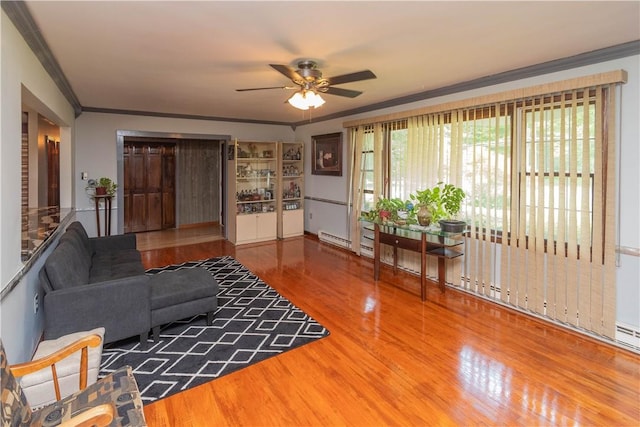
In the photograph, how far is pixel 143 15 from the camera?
2295 millimetres

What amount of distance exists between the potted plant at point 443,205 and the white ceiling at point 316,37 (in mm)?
1290

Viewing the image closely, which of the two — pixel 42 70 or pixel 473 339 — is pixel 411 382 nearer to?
pixel 473 339

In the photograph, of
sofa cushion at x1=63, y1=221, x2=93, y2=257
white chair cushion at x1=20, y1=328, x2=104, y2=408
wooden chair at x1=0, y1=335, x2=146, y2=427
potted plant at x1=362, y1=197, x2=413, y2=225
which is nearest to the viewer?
wooden chair at x1=0, y1=335, x2=146, y2=427

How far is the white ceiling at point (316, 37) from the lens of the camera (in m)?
2.20

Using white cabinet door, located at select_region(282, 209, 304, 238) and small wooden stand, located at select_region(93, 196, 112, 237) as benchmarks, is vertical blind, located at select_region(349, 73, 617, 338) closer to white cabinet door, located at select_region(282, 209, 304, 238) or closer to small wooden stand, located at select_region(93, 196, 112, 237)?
white cabinet door, located at select_region(282, 209, 304, 238)

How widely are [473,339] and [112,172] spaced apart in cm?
611

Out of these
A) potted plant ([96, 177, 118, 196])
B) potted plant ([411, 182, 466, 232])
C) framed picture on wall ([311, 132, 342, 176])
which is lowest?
potted plant ([411, 182, 466, 232])

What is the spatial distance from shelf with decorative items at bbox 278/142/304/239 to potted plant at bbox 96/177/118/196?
3.07 m

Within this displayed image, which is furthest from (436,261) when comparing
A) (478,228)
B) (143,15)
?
(143,15)

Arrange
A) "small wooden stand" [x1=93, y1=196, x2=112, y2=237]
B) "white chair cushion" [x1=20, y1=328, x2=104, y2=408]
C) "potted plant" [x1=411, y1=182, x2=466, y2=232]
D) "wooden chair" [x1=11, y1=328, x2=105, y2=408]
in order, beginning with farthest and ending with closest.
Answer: "small wooden stand" [x1=93, y1=196, x2=112, y2=237] < "potted plant" [x1=411, y1=182, x2=466, y2=232] < "white chair cushion" [x1=20, y1=328, x2=104, y2=408] < "wooden chair" [x1=11, y1=328, x2=105, y2=408]

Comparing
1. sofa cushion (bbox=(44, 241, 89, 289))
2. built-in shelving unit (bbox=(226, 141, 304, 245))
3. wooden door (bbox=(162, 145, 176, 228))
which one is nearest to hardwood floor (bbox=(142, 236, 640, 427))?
sofa cushion (bbox=(44, 241, 89, 289))

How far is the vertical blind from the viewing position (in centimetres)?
A: 299

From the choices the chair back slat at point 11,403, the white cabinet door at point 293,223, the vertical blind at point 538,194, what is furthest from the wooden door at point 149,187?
the chair back slat at point 11,403

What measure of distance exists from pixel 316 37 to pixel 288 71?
1.42 ft
